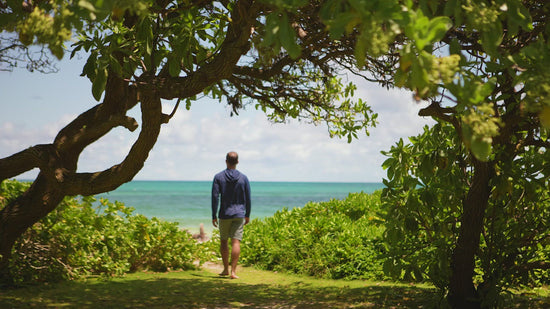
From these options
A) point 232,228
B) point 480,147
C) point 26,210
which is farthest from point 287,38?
point 232,228

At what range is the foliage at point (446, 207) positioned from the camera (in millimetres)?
4992

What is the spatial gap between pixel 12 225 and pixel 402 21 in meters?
5.66

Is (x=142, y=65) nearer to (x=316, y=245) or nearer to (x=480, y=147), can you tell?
(x=480, y=147)

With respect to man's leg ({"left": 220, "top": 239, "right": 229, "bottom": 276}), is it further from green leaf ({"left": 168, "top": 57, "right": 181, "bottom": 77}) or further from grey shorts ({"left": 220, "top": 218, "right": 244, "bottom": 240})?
green leaf ({"left": 168, "top": 57, "right": 181, "bottom": 77})

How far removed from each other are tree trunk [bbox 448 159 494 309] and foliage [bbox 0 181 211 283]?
512 cm

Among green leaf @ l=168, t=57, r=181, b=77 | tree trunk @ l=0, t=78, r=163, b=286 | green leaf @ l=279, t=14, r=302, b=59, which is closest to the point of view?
green leaf @ l=279, t=14, r=302, b=59

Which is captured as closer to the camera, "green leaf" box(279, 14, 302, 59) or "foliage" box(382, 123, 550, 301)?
"green leaf" box(279, 14, 302, 59)

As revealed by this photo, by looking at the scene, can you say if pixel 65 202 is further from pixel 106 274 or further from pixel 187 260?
pixel 187 260

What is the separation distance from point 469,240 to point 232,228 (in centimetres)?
452

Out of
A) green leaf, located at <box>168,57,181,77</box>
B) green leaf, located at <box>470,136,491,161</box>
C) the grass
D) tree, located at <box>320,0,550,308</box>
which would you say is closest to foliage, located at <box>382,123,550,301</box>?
tree, located at <box>320,0,550,308</box>

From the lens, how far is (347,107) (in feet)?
26.4

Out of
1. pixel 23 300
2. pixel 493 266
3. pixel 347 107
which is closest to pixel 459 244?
pixel 493 266

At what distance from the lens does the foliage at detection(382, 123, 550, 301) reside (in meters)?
4.99

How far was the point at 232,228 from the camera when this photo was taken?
344 inches
